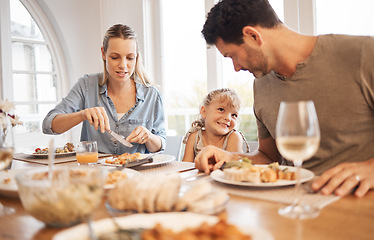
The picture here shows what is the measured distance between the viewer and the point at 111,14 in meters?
4.79

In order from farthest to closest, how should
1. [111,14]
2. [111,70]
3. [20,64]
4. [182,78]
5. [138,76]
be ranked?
1. [111,14]
2. [182,78]
3. [20,64]
4. [138,76]
5. [111,70]

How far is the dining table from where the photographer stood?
26.3 inches

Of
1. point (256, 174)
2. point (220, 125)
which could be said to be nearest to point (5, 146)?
point (256, 174)

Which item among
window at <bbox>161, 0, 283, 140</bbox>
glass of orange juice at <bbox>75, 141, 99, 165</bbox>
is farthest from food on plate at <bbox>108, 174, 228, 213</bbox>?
window at <bbox>161, 0, 283, 140</bbox>

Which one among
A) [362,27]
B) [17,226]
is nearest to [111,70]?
[17,226]

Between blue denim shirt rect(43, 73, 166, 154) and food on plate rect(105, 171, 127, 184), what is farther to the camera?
blue denim shirt rect(43, 73, 166, 154)

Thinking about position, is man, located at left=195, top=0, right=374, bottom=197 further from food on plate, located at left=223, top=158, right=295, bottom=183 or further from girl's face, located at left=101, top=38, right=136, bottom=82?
girl's face, located at left=101, top=38, right=136, bottom=82

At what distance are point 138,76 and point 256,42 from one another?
4.53ft

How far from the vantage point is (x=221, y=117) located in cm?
256

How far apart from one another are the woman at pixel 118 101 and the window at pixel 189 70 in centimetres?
136

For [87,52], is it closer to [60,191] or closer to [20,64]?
[20,64]

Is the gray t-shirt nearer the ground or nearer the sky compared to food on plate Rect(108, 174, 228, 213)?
nearer the sky

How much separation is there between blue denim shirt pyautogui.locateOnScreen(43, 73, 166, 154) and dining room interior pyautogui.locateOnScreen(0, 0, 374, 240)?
0.41ft

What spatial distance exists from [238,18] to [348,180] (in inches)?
31.9
